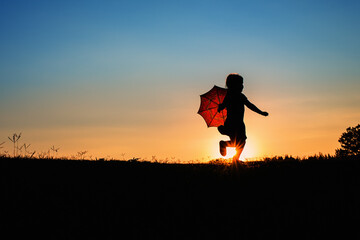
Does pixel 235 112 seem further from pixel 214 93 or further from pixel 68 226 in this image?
pixel 68 226

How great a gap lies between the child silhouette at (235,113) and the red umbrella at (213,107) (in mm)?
669

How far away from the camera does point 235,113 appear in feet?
39.0

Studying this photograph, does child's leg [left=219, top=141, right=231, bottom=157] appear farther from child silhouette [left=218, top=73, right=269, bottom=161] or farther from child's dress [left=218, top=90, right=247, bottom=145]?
child's dress [left=218, top=90, right=247, bottom=145]

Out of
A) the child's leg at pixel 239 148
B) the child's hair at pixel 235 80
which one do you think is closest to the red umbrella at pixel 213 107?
the child's hair at pixel 235 80

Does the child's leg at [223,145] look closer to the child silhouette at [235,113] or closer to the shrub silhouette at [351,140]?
the child silhouette at [235,113]

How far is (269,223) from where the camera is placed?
6.54 m

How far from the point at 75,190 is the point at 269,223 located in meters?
3.97

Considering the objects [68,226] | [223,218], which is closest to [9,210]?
[68,226]

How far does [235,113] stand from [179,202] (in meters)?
5.21

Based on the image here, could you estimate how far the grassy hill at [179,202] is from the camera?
615 cm

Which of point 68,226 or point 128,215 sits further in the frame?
point 128,215

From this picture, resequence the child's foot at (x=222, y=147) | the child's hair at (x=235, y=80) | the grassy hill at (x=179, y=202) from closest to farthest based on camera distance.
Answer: the grassy hill at (x=179, y=202) → the child's hair at (x=235, y=80) → the child's foot at (x=222, y=147)

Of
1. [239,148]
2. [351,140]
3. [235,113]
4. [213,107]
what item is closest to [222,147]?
[239,148]

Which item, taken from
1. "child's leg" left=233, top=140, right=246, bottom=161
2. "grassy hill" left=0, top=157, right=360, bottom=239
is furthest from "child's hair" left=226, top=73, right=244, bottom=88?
"grassy hill" left=0, top=157, right=360, bottom=239
